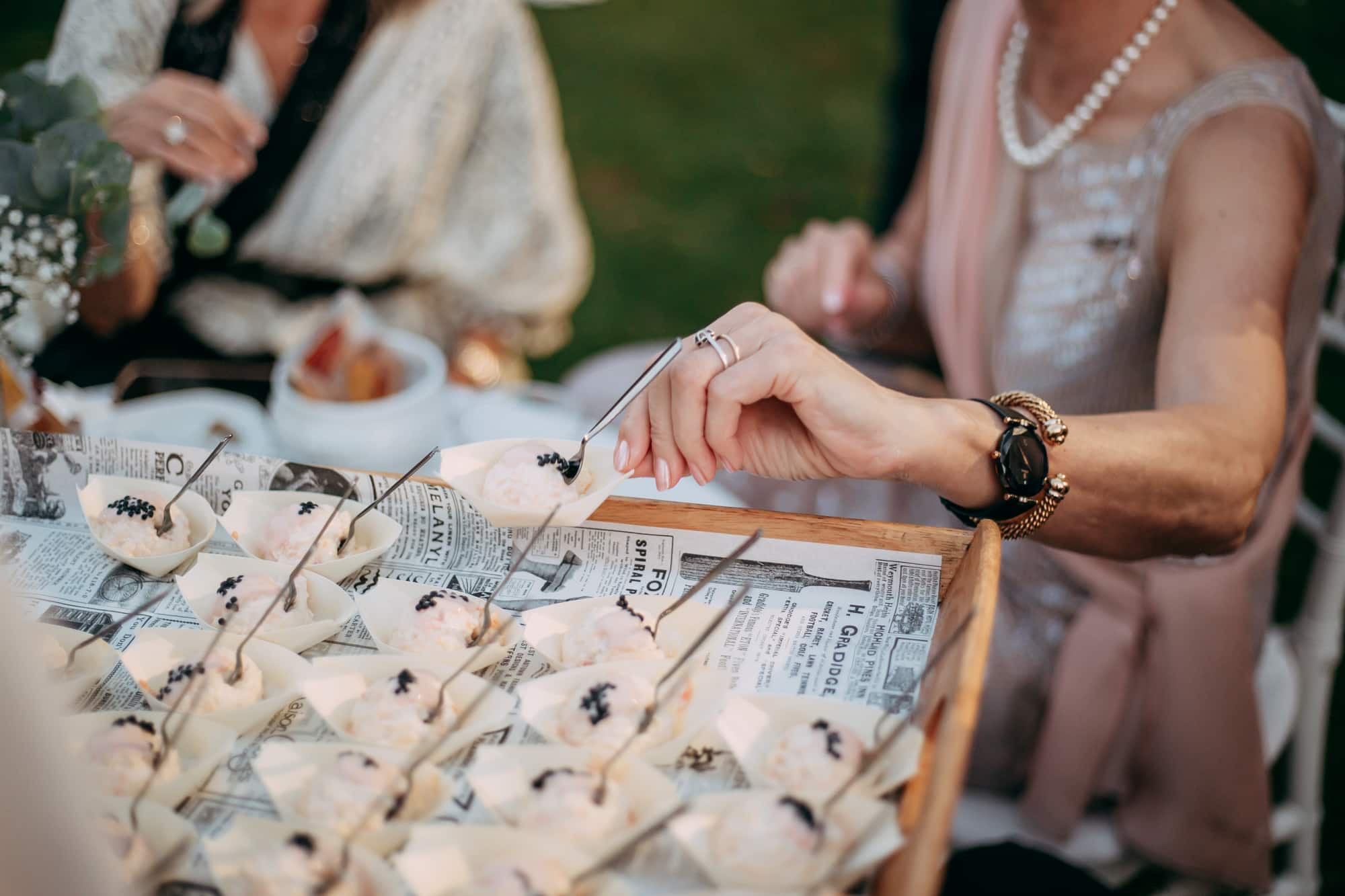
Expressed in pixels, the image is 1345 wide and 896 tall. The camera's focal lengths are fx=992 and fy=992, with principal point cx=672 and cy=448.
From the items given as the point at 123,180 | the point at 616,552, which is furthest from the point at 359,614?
the point at 123,180

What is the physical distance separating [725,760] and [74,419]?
2.76ft

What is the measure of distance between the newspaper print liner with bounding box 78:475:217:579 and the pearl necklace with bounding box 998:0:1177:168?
3.23ft

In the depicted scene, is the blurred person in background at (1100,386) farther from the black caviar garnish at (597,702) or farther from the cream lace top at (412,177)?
the cream lace top at (412,177)

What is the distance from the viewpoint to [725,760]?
607 mm

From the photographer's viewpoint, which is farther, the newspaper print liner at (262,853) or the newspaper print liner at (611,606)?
the newspaper print liner at (611,606)

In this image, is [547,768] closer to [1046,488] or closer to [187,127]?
[1046,488]

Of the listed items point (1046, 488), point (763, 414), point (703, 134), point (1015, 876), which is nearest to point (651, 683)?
point (763, 414)

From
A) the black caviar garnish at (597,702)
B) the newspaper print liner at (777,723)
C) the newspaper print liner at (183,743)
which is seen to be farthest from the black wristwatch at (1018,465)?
the newspaper print liner at (183,743)

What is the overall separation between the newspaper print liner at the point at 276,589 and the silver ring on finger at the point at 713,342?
0.32m

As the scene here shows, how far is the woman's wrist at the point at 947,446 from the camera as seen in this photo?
0.73 m

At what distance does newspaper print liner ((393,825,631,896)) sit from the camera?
0.52 meters

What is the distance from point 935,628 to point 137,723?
0.51 metres

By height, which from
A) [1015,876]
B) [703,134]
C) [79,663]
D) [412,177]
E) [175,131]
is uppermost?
[175,131]

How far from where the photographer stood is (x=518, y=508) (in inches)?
29.1
